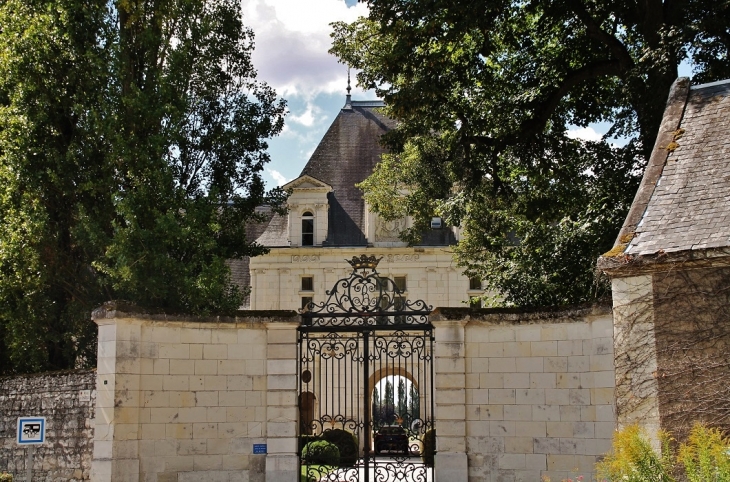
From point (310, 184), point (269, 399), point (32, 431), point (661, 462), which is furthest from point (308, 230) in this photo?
point (661, 462)

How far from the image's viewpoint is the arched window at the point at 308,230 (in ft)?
100

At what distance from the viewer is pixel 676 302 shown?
8.28m

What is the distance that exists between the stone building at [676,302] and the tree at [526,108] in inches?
204

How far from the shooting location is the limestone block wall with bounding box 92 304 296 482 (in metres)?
11.1

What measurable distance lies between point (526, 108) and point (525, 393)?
6.74 m

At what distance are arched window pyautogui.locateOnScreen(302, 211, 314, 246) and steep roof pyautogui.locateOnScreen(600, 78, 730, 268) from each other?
68.5ft

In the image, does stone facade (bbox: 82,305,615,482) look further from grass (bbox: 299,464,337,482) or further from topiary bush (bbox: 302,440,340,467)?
topiary bush (bbox: 302,440,340,467)

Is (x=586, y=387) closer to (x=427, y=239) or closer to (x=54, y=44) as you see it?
(x=54, y=44)

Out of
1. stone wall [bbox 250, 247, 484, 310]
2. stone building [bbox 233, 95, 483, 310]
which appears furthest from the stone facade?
stone wall [bbox 250, 247, 484, 310]

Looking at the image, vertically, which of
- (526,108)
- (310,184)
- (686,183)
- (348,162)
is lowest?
(686,183)

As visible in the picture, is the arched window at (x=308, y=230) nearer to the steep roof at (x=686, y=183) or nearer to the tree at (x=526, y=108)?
the tree at (x=526, y=108)

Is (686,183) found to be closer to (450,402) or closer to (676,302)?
(676,302)

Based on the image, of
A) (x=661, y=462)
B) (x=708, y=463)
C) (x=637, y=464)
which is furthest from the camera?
(x=661, y=462)

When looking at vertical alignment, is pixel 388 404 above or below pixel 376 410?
above
